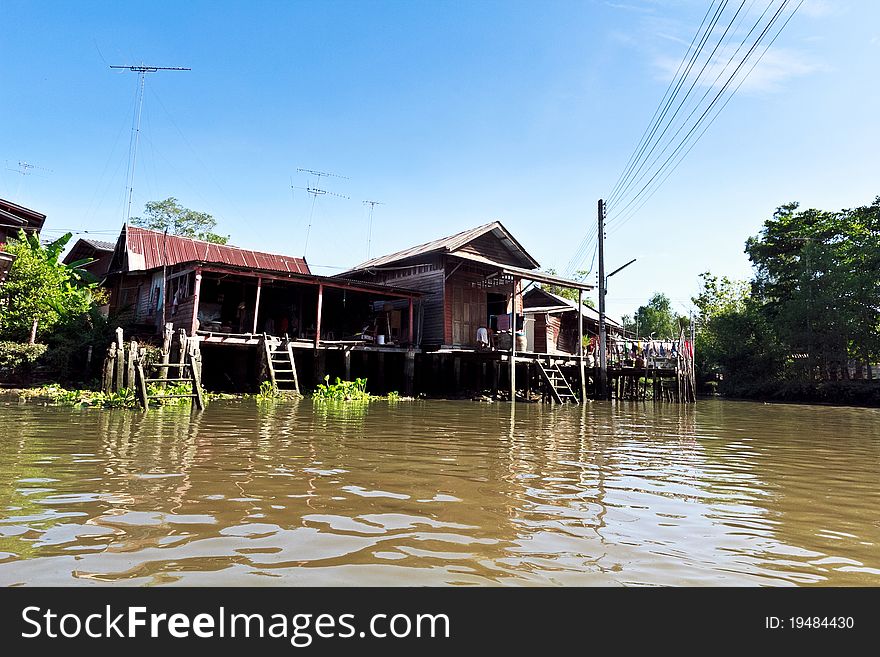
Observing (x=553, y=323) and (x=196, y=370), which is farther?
(x=553, y=323)

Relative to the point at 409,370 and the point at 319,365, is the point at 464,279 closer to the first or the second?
the point at 409,370

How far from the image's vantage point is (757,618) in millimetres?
2480

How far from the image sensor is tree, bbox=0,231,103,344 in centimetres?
1875

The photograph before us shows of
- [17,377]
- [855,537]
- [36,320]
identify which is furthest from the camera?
[36,320]

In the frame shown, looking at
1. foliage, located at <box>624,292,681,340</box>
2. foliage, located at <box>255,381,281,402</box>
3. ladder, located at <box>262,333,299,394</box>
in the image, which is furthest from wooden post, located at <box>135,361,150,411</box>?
foliage, located at <box>624,292,681,340</box>

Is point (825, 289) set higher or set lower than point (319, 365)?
higher

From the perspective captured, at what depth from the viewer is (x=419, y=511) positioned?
4027 mm

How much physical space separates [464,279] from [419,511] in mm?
19995

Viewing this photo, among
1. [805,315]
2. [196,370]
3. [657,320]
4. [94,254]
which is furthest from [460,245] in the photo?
[657,320]

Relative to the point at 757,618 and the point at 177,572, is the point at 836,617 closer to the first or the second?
the point at 757,618

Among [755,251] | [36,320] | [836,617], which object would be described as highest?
[755,251]

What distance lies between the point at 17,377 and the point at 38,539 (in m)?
17.4

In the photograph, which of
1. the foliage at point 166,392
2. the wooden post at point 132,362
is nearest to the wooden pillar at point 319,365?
the foliage at point 166,392

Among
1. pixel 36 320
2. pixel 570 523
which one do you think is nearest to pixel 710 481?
pixel 570 523
